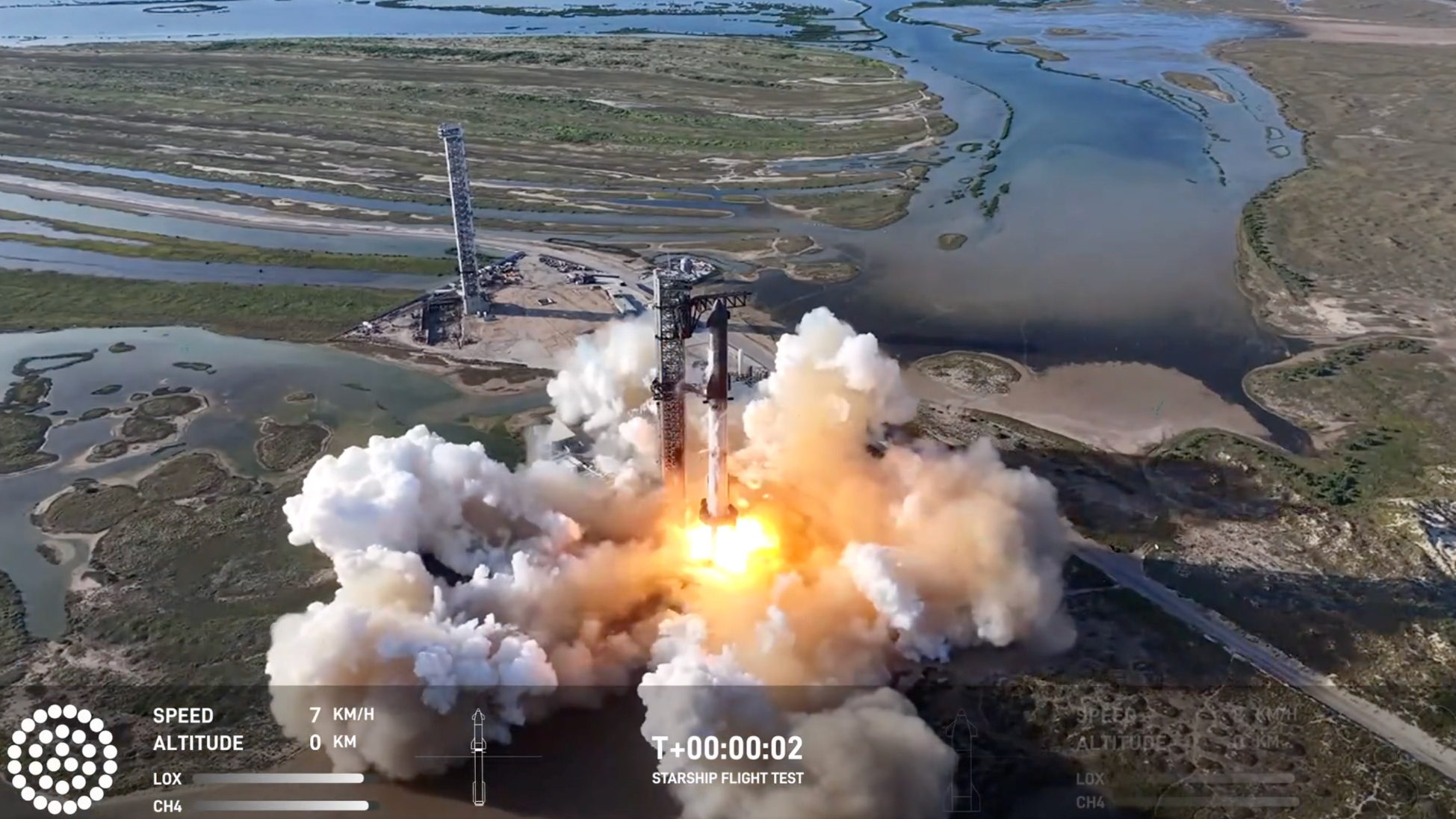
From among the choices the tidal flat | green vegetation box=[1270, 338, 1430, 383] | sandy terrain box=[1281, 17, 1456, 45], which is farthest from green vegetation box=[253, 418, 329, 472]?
sandy terrain box=[1281, 17, 1456, 45]

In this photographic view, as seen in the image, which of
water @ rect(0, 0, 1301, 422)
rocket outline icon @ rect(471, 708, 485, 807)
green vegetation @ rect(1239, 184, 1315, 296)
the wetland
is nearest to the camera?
rocket outline icon @ rect(471, 708, 485, 807)

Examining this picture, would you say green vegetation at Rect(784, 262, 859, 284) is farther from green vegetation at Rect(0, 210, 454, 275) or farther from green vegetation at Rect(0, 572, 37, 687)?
green vegetation at Rect(0, 572, 37, 687)

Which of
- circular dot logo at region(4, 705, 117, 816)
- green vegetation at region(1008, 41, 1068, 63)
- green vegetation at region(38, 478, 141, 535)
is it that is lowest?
circular dot logo at region(4, 705, 117, 816)

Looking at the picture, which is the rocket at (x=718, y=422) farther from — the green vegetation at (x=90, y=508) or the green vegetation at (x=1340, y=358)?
the green vegetation at (x=1340, y=358)

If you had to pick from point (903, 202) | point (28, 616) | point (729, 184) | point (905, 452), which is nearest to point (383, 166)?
point (729, 184)

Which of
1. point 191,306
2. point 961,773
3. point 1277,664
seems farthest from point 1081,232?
point 191,306

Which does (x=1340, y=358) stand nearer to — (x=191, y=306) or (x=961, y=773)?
(x=961, y=773)
